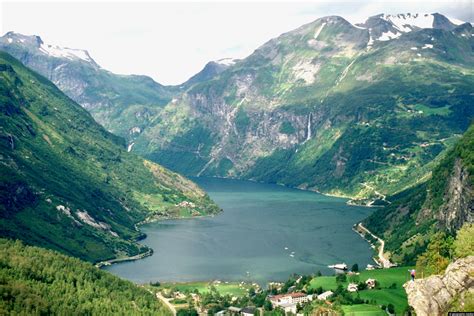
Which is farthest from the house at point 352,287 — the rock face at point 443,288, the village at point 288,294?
the rock face at point 443,288

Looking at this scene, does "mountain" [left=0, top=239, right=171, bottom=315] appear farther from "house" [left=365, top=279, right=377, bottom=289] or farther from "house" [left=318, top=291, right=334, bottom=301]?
"house" [left=365, top=279, right=377, bottom=289]

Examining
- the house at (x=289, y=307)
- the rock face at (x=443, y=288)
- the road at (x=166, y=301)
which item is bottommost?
the road at (x=166, y=301)

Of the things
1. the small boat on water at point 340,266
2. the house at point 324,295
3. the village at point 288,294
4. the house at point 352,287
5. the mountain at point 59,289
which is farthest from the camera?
the small boat on water at point 340,266

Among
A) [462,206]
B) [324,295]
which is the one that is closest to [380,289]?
[324,295]

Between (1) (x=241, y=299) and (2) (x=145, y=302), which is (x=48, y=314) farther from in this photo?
(1) (x=241, y=299)

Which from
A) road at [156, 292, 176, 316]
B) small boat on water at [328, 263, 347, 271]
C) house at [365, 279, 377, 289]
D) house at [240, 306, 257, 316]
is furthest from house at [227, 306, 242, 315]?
small boat on water at [328, 263, 347, 271]

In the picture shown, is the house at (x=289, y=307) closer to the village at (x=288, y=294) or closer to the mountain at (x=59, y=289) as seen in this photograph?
the village at (x=288, y=294)
